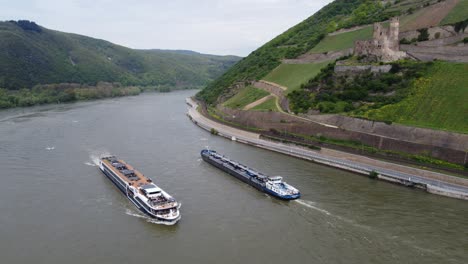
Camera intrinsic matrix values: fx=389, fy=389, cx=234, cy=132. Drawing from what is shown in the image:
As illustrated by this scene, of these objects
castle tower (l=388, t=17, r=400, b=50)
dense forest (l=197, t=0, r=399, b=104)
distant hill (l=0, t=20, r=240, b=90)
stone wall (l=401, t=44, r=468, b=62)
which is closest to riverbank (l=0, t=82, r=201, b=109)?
distant hill (l=0, t=20, r=240, b=90)

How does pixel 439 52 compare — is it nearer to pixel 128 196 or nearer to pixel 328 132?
pixel 328 132

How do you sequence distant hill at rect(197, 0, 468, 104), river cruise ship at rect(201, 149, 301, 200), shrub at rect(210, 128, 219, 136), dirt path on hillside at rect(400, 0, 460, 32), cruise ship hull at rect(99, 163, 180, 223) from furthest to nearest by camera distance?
1. distant hill at rect(197, 0, 468, 104)
2. dirt path on hillside at rect(400, 0, 460, 32)
3. shrub at rect(210, 128, 219, 136)
4. river cruise ship at rect(201, 149, 301, 200)
5. cruise ship hull at rect(99, 163, 180, 223)

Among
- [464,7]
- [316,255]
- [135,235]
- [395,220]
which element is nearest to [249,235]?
[316,255]

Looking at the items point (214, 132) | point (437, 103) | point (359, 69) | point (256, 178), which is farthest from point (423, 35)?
point (256, 178)

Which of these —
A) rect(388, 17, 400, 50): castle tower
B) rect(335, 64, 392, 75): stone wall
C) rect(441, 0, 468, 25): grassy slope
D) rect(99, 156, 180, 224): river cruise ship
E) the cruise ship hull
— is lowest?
the cruise ship hull

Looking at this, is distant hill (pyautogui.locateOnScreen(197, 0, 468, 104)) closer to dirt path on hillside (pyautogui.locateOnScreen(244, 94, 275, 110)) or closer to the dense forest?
the dense forest

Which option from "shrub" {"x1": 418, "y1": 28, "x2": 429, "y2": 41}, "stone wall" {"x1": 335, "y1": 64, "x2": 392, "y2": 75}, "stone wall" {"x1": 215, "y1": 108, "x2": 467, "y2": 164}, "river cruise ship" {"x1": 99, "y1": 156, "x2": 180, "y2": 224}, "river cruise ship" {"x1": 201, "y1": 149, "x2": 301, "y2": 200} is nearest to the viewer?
"river cruise ship" {"x1": 99, "y1": 156, "x2": 180, "y2": 224}
